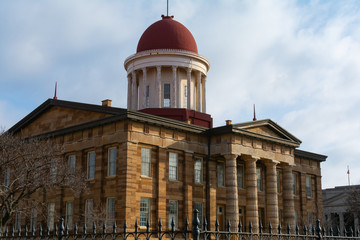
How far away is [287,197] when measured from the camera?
42688 mm

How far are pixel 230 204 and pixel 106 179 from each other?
9526 mm

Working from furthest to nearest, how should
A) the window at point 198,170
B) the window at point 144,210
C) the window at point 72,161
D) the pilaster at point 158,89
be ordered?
the pilaster at point 158,89 < the window at point 198,170 < the window at point 72,161 < the window at point 144,210

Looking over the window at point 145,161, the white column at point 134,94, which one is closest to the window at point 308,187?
the white column at point 134,94

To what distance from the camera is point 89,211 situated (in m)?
34.1

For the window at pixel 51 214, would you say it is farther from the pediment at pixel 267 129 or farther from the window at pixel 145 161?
the pediment at pixel 267 129

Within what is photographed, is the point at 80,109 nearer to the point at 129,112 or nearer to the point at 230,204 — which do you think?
the point at 129,112

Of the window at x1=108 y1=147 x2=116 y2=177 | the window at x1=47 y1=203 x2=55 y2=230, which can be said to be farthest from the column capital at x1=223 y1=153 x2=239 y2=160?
the window at x1=47 y1=203 x2=55 y2=230

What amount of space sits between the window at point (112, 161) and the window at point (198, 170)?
685 centimetres

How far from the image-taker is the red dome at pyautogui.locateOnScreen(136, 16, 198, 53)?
46.3 meters

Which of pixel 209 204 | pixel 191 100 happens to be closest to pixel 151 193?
pixel 209 204

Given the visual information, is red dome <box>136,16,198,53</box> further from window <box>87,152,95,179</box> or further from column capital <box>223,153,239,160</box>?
window <box>87,152,95,179</box>

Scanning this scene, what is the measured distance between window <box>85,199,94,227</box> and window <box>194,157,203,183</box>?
8.12m

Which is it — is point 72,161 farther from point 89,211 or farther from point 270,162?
point 270,162

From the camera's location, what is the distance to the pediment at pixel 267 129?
38500 mm
